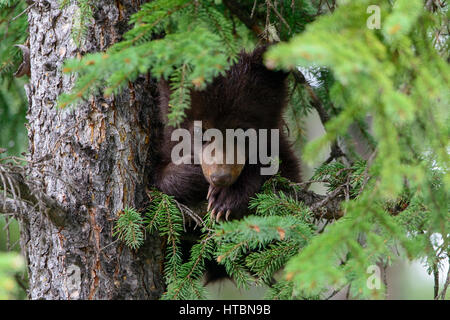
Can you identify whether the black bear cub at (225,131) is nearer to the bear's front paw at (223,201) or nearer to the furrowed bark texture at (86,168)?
the bear's front paw at (223,201)

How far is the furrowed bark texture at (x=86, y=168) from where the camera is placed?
8.96 ft

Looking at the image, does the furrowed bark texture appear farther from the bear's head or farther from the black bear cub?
the bear's head

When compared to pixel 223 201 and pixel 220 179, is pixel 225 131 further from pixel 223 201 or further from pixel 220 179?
pixel 223 201

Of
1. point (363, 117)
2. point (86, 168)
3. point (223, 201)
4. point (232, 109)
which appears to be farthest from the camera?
point (223, 201)

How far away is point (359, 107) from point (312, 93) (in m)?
1.96

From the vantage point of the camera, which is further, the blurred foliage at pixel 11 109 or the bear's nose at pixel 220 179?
the blurred foliage at pixel 11 109

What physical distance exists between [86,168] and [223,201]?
0.81 m

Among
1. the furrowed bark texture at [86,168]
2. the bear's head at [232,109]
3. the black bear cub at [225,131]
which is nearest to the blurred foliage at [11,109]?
the furrowed bark texture at [86,168]

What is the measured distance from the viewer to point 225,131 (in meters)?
2.97

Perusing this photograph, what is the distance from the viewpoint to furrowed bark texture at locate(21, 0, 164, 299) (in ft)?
8.96

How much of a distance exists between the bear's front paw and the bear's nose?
0.49ft

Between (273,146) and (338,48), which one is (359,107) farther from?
(273,146)

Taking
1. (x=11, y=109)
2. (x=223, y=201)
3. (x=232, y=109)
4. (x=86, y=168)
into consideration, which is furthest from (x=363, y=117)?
(x=11, y=109)

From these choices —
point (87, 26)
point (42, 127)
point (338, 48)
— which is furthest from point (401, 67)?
point (42, 127)
